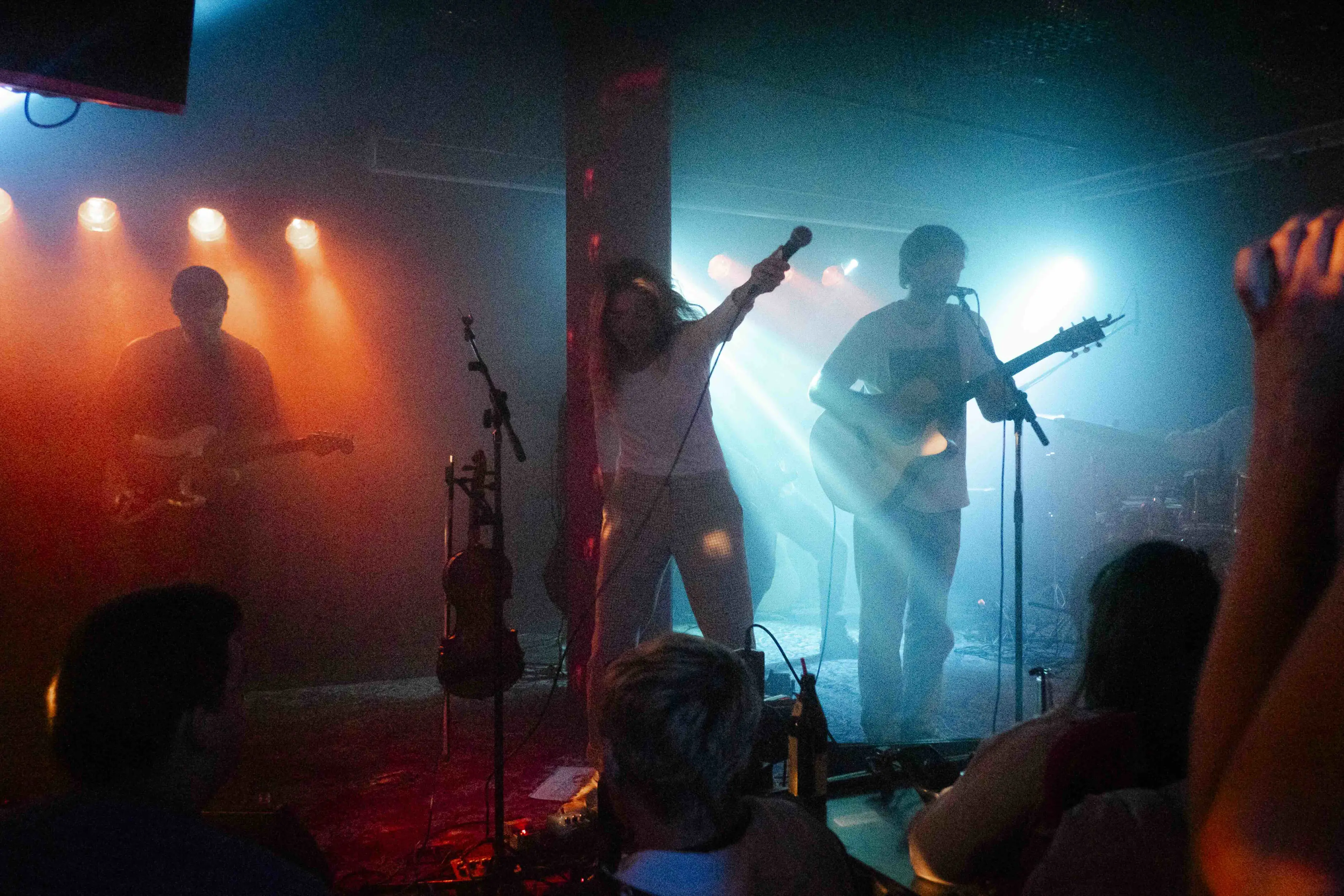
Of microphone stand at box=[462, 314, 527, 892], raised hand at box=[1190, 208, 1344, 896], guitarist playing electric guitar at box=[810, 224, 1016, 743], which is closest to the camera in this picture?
raised hand at box=[1190, 208, 1344, 896]

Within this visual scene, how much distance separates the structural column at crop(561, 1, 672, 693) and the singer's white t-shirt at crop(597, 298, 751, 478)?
1.03m

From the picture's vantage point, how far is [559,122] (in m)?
5.92

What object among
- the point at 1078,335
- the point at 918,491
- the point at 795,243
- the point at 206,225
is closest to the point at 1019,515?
the point at 918,491

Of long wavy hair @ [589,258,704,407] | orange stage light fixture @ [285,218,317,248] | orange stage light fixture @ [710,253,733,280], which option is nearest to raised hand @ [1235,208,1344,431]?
long wavy hair @ [589,258,704,407]

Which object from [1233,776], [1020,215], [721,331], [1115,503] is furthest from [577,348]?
[1020,215]

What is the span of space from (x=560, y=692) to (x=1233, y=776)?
494 centimetres

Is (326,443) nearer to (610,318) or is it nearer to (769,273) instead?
(610,318)

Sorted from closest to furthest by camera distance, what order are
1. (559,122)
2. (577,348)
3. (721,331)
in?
(721,331), (577,348), (559,122)

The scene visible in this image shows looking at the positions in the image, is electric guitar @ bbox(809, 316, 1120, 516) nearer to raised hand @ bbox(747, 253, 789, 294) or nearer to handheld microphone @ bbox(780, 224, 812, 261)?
raised hand @ bbox(747, 253, 789, 294)

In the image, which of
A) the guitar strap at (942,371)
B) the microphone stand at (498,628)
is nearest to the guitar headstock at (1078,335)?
the guitar strap at (942,371)

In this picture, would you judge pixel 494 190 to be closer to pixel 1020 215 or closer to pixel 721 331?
pixel 721 331

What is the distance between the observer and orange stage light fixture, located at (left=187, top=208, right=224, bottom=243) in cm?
540

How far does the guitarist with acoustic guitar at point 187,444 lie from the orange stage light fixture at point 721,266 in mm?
4020

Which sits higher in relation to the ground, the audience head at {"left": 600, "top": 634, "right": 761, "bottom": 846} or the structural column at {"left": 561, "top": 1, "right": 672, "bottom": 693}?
the structural column at {"left": 561, "top": 1, "right": 672, "bottom": 693}
